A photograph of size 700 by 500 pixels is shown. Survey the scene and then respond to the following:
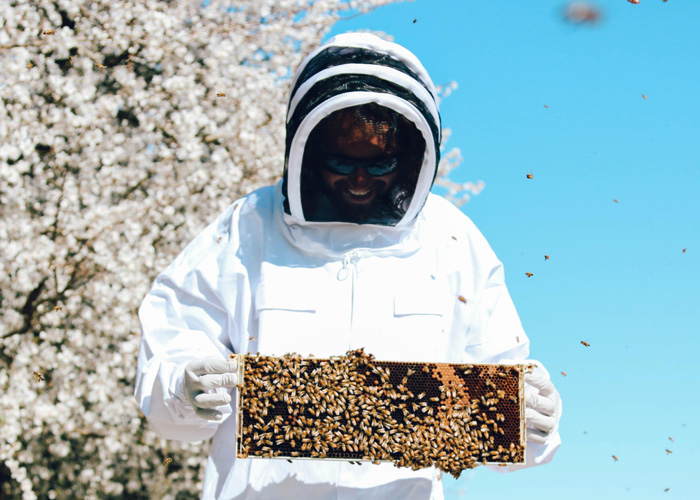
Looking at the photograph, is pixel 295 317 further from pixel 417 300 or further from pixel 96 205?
pixel 96 205

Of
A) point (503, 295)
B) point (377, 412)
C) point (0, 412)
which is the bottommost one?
point (0, 412)

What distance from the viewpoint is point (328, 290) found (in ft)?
11.5

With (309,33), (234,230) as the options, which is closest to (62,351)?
(309,33)

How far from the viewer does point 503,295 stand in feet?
12.7

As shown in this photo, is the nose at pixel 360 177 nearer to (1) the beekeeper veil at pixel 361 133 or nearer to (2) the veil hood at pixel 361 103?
(1) the beekeeper veil at pixel 361 133

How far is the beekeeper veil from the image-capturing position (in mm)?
3523

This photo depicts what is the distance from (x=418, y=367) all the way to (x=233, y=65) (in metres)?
7.91

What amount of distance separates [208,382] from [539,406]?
56.9 inches

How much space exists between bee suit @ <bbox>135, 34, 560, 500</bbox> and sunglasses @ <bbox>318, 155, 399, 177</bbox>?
0.44 feet

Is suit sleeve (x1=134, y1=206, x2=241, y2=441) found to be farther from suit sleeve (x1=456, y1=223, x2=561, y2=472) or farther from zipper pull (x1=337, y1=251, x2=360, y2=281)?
suit sleeve (x1=456, y1=223, x2=561, y2=472)

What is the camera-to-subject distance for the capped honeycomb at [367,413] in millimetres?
3025

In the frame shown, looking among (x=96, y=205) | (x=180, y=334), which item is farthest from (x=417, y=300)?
(x=96, y=205)

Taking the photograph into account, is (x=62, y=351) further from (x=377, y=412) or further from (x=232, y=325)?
(x=377, y=412)

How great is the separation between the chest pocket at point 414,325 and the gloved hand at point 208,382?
2.19ft
